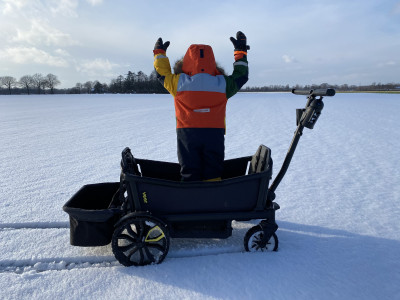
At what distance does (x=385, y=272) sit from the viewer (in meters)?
2.10

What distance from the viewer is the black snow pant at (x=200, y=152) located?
2.31m

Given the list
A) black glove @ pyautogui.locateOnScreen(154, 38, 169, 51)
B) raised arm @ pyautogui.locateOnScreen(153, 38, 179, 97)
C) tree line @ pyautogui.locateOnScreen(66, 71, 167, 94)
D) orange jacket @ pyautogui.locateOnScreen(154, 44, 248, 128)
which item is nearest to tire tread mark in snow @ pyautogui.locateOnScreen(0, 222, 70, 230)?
orange jacket @ pyautogui.locateOnScreen(154, 44, 248, 128)

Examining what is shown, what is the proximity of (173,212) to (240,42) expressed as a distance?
60.9 inches

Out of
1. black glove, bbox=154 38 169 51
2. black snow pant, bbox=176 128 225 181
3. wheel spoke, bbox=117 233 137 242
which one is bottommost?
wheel spoke, bbox=117 233 137 242

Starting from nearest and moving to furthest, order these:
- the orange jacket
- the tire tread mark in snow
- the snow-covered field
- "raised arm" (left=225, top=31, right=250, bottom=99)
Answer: the snow-covered field
the orange jacket
"raised arm" (left=225, top=31, right=250, bottom=99)
the tire tread mark in snow

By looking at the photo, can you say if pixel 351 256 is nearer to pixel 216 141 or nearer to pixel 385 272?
pixel 385 272

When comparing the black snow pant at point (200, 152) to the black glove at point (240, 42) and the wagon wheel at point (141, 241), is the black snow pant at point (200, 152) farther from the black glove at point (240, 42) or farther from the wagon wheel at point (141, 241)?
the black glove at point (240, 42)

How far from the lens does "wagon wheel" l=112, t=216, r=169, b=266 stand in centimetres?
216

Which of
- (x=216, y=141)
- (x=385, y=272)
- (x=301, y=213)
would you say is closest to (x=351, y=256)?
(x=385, y=272)

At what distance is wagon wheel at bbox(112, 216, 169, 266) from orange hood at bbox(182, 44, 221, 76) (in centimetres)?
125

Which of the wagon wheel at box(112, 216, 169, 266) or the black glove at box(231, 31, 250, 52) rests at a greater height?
the black glove at box(231, 31, 250, 52)

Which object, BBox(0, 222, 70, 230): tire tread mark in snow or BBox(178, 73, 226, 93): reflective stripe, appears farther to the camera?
BBox(0, 222, 70, 230): tire tread mark in snow

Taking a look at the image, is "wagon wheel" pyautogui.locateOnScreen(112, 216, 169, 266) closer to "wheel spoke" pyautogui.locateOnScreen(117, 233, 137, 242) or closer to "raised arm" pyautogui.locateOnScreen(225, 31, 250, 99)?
"wheel spoke" pyautogui.locateOnScreen(117, 233, 137, 242)

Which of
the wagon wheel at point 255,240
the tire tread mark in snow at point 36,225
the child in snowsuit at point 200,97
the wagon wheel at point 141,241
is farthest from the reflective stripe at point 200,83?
the tire tread mark in snow at point 36,225
